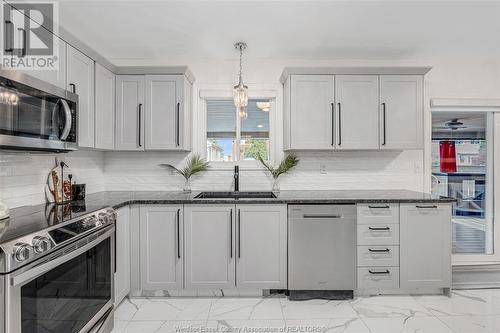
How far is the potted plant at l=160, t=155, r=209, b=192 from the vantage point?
316cm

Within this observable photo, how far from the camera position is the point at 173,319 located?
2.31 meters

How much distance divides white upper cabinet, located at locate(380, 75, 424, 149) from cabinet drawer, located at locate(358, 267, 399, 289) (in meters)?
1.22

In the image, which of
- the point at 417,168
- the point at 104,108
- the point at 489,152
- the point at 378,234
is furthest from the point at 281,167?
the point at 489,152

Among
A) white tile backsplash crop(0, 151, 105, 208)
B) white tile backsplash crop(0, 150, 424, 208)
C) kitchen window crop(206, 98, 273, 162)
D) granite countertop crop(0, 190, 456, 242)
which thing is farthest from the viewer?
kitchen window crop(206, 98, 273, 162)

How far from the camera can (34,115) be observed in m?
1.71

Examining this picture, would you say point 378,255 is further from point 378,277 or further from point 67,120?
point 67,120

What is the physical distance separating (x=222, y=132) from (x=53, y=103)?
1.86 meters

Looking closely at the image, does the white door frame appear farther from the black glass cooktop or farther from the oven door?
the black glass cooktop

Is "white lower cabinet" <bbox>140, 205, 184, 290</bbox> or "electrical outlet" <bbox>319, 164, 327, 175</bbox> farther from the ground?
"electrical outlet" <bbox>319, 164, 327, 175</bbox>

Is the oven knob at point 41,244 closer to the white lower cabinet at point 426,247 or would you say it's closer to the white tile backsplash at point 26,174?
the white tile backsplash at point 26,174

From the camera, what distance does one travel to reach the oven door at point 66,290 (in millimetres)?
1246

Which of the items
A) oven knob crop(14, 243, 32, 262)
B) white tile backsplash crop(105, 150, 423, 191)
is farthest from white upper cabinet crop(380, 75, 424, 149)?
oven knob crop(14, 243, 32, 262)

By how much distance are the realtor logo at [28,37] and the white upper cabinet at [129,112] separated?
0.88 meters

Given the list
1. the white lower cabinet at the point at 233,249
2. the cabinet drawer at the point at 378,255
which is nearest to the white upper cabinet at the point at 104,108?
the white lower cabinet at the point at 233,249
